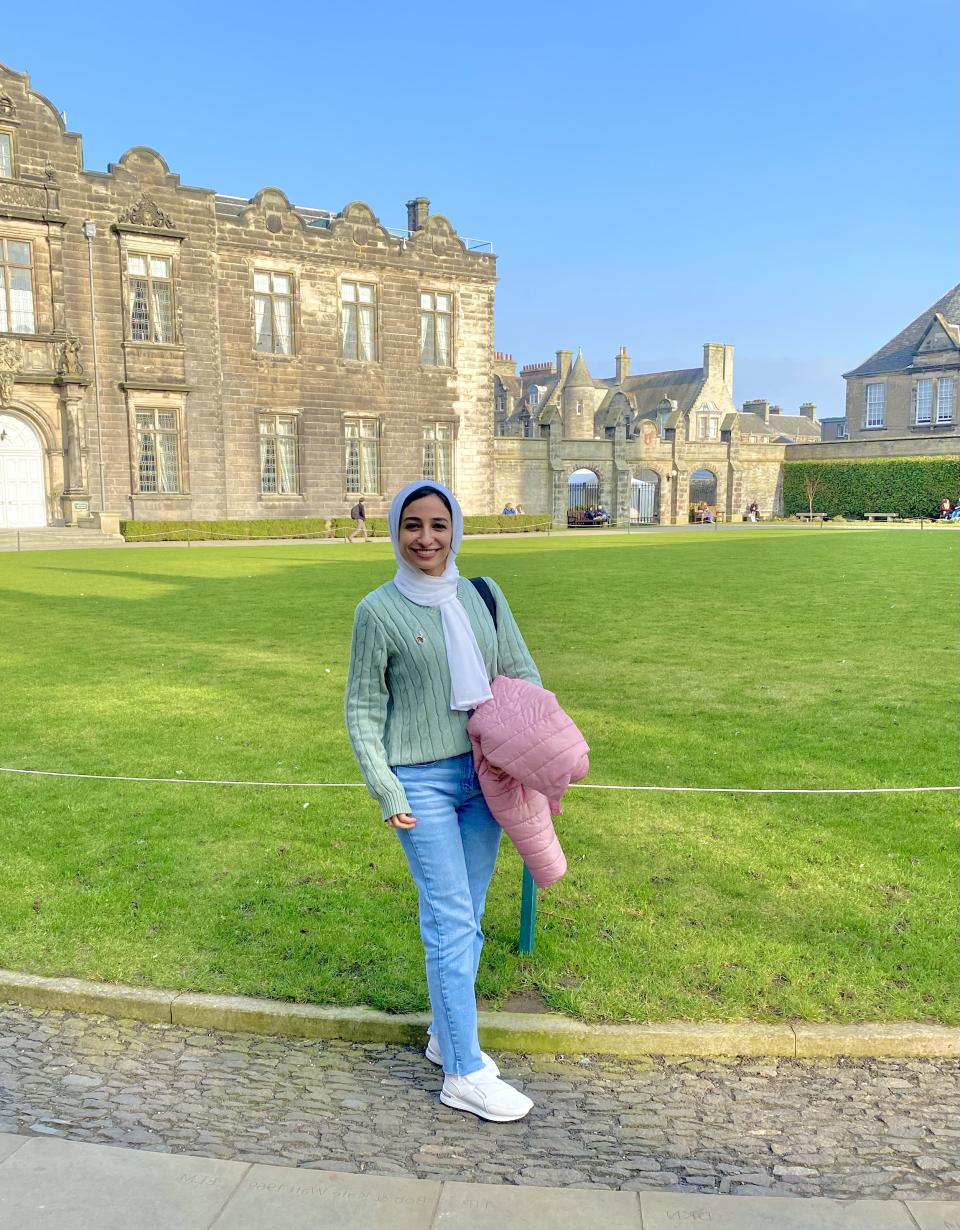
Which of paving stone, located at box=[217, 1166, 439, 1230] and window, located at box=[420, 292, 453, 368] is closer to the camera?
paving stone, located at box=[217, 1166, 439, 1230]

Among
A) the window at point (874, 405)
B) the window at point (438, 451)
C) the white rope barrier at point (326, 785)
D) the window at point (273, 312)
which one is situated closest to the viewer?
the white rope barrier at point (326, 785)

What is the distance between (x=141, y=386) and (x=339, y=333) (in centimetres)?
807

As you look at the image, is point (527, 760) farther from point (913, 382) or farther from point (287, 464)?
point (913, 382)

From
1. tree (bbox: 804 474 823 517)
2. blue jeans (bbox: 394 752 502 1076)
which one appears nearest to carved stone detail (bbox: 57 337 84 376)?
blue jeans (bbox: 394 752 502 1076)

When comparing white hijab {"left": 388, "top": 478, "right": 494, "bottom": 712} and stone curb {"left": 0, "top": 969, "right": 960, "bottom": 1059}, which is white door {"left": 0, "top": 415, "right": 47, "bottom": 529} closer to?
stone curb {"left": 0, "top": 969, "right": 960, "bottom": 1059}

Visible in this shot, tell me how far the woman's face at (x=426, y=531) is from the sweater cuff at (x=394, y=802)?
0.78 m

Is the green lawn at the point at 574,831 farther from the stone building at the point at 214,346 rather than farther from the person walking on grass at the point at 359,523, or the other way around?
the person walking on grass at the point at 359,523

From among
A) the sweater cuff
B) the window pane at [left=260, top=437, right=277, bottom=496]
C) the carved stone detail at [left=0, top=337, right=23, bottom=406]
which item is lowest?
the sweater cuff

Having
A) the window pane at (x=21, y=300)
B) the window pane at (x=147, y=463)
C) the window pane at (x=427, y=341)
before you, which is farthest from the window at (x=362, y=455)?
the window pane at (x=21, y=300)

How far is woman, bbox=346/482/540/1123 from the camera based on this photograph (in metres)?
3.37

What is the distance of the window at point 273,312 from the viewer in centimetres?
3556

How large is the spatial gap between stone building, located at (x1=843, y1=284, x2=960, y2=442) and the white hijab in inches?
2420

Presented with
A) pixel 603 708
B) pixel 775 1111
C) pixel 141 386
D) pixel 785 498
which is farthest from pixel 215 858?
pixel 785 498

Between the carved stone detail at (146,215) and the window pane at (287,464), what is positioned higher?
the carved stone detail at (146,215)
